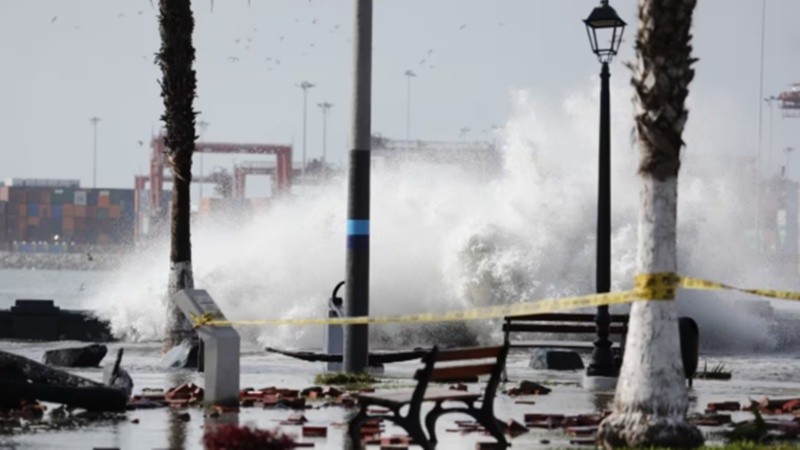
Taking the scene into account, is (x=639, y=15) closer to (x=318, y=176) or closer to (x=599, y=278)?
(x=599, y=278)

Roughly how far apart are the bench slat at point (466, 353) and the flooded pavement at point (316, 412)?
0.76 meters

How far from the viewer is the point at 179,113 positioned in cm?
2852

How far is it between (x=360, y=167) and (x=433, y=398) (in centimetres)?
721

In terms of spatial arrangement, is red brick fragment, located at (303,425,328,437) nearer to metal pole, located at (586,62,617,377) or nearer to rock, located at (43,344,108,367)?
metal pole, located at (586,62,617,377)

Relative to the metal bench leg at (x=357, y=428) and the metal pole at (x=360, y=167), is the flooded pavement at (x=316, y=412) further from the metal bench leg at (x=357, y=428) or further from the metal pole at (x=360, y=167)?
the metal pole at (x=360, y=167)

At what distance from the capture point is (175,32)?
28.4 m

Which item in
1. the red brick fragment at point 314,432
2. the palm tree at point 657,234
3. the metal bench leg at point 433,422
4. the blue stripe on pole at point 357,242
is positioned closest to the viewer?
the palm tree at point 657,234

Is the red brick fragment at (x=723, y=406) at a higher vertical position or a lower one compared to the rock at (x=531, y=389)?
higher

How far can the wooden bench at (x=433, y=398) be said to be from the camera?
13508mm

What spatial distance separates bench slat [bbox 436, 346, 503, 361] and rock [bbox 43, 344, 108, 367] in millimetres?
13230

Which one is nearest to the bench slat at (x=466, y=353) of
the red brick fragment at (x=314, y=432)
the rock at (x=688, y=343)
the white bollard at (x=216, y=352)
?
the red brick fragment at (x=314, y=432)

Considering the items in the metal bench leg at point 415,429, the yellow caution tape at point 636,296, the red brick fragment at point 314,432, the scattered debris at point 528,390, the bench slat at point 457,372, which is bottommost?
the scattered debris at point 528,390

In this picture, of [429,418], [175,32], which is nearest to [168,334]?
[175,32]

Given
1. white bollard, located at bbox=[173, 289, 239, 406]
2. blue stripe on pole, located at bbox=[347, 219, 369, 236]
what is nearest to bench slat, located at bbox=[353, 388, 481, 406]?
white bollard, located at bbox=[173, 289, 239, 406]
